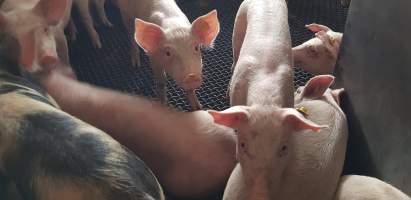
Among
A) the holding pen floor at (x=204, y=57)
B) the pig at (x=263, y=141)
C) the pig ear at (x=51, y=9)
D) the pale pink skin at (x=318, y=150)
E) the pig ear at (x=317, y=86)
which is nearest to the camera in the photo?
the pig at (x=263, y=141)

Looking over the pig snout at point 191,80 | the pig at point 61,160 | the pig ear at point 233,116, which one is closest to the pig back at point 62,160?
the pig at point 61,160

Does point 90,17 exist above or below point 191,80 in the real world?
above

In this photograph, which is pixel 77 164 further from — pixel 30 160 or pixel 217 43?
pixel 217 43

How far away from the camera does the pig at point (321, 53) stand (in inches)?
86.5

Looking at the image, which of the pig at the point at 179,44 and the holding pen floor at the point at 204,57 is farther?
the holding pen floor at the point at 204,57

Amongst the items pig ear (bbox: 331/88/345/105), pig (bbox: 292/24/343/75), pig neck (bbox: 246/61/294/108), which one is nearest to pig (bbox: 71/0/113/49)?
pig (bbox: 292/24/343/75)

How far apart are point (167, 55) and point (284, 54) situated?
489mm

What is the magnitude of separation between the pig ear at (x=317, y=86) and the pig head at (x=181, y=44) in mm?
449

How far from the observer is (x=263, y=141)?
4.38 feet

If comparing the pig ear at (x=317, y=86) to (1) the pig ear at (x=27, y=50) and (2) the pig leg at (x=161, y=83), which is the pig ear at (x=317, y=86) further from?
(1) the pig ear at (x=27, y=50)

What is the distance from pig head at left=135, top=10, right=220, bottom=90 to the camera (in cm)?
186

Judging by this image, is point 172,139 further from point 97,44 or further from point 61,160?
point 97,44

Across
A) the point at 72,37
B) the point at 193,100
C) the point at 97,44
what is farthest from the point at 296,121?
the point at 72,37

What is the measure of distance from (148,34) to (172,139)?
0.51m
